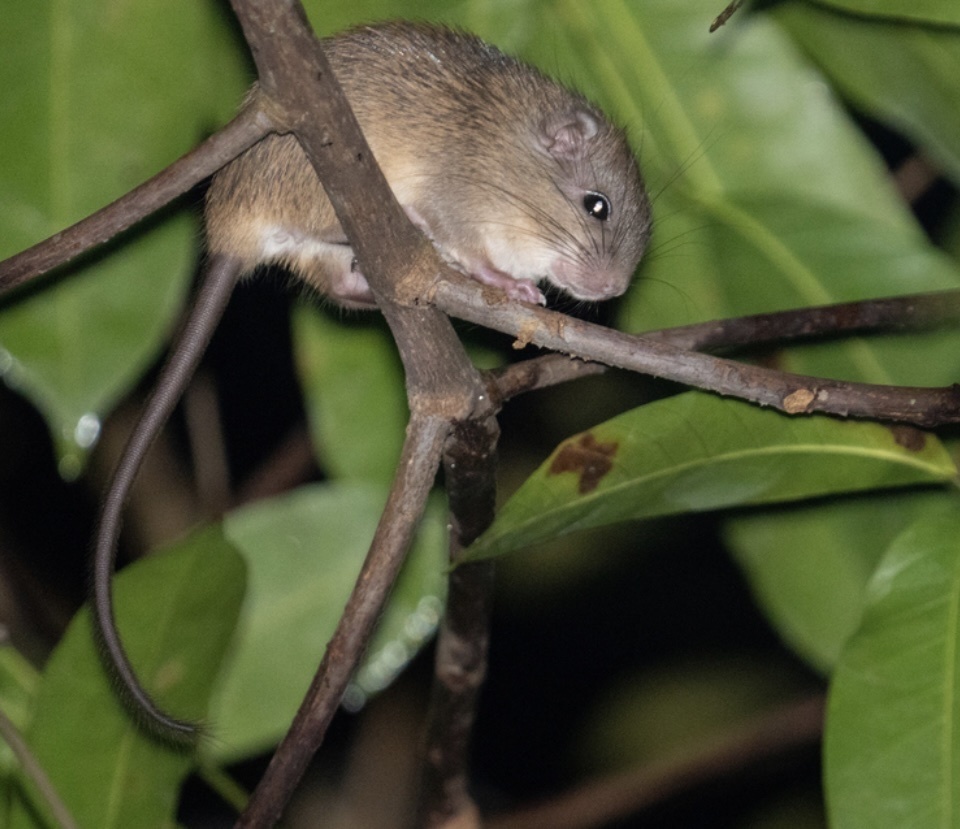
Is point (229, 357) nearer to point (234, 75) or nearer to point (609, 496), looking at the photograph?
point (234, 75)

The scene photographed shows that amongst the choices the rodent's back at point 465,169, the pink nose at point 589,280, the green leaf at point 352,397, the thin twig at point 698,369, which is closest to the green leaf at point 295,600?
the green leaf at point 352,397

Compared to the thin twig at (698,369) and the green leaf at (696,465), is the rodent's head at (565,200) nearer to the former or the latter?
the green leaf at (696,465)

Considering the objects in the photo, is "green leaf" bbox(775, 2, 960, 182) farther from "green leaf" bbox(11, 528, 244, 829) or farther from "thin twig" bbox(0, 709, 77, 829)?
"thin twig" bbox(0, 709, 77, 829)

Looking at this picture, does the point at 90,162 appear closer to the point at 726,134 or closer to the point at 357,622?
the point at 357,622

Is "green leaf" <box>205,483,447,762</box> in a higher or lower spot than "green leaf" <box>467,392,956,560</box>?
lower

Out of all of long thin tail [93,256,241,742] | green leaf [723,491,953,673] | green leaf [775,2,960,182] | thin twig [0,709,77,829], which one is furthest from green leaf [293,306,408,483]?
green leaf [775,2,960,182]

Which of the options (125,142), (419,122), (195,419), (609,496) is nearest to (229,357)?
(195,419)

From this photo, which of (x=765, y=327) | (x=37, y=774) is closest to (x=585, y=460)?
(x=765, y=327)
